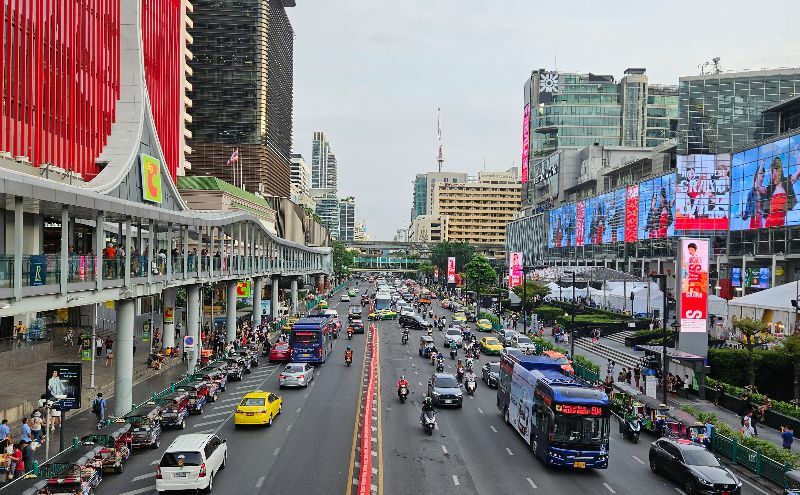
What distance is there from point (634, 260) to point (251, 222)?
63370mm

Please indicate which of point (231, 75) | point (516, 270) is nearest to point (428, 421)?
point (516, 270)

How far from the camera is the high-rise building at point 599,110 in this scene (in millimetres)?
170250

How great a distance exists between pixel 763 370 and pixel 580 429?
915 inches

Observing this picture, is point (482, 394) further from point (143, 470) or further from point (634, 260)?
point (634, 260)

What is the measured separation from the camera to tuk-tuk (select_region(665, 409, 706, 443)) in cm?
2676

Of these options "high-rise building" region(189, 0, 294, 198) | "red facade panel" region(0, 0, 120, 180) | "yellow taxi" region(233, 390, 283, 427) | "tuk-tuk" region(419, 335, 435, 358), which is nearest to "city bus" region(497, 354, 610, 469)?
Answer: "yellow taxi" region(233, 390, 283, 427)

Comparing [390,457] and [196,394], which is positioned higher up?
[196,394]

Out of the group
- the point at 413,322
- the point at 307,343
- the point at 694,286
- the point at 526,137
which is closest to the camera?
the point at 694,286

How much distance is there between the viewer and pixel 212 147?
144 meters

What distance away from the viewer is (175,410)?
1122 inches

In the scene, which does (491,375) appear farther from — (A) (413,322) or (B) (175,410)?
(A) (413,322)

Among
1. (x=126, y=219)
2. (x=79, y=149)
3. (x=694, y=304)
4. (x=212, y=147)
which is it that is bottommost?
(x=694, y=304)

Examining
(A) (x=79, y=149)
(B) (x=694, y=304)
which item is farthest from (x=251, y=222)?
(B) (x=694, y=304)

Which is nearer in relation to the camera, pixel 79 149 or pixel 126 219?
pixel 126 219
